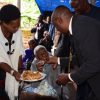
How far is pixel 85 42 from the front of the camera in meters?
2.72

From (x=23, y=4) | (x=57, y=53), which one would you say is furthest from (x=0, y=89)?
(x=23, y=4)

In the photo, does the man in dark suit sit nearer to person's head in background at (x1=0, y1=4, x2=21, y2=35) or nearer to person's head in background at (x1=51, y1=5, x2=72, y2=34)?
person's head in background at (x1=51, y1=5, x2=72, y2=34)

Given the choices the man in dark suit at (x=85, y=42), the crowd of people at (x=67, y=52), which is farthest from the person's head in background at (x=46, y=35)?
the man in dark suit at (x=85, y=42)

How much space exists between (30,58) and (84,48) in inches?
118

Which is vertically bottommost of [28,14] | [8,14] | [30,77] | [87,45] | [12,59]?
[28,14]

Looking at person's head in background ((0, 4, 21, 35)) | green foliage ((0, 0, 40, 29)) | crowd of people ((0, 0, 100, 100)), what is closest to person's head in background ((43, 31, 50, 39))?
crowd of people ((0, 0, 100, 100))

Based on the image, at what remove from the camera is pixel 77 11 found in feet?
13.0

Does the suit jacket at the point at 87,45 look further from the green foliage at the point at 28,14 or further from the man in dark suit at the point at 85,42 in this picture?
the green foliage at the point at 28,14

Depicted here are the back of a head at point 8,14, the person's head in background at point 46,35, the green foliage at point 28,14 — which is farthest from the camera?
the green foliage at point 28,14

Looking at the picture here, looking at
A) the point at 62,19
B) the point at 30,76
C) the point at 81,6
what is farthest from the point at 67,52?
the point at 62,19

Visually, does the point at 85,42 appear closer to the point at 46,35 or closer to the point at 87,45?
the point at 87,45

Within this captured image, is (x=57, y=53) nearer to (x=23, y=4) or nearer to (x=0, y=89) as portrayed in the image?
(x=0, y=89)

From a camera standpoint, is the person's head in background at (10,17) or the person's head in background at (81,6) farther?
the person's head in background at (81,6)

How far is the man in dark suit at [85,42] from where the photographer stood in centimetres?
272
